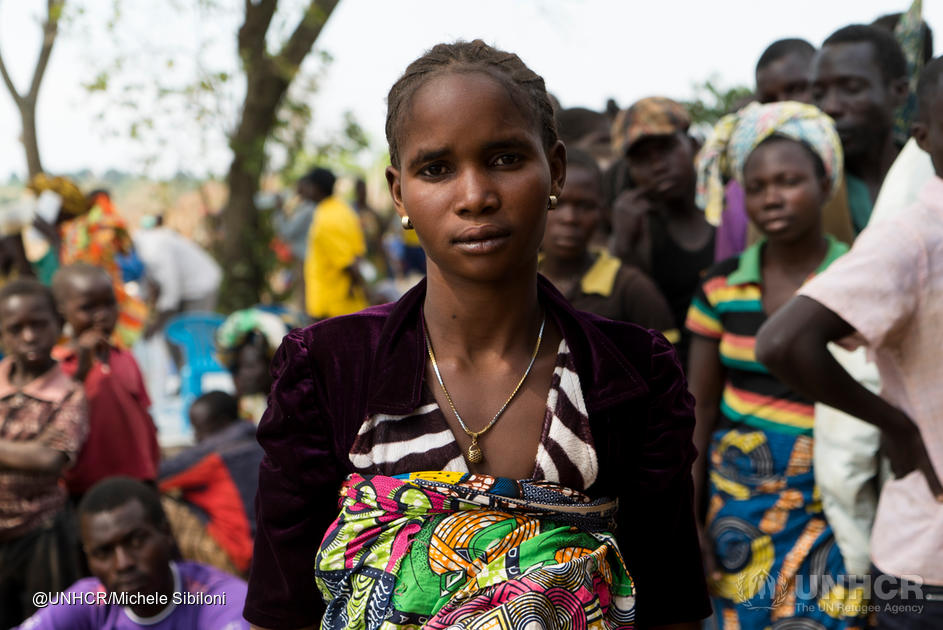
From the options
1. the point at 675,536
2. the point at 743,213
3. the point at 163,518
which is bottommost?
the point at 163,518

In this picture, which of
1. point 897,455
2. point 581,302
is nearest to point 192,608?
point 581,302

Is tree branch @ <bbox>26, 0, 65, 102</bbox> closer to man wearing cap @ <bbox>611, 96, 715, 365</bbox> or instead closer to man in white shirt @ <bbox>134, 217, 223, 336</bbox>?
man in white shirt @ <bbox>134, 217, 223, 336</bbox>

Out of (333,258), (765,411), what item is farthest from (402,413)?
(333,258)

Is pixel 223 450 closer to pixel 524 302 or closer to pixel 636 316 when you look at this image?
pixel 636 316

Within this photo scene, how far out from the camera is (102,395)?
454cm

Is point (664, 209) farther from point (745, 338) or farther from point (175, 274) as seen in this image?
point (175, 274)

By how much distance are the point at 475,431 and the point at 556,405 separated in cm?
16

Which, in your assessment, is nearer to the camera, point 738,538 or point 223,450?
point 738,538

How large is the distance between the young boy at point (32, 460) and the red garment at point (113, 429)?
6.4 inches

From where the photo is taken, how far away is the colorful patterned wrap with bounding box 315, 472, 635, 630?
168 centimetres

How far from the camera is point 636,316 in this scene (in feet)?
12.7

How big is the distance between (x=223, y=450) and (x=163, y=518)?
3.70ft

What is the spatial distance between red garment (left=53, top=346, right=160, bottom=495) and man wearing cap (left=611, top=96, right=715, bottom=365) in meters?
2.42

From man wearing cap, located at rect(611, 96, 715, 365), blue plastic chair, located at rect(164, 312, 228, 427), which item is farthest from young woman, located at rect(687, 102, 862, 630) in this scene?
blue plastic chair, located at rect(164, 312, 228, 427)
